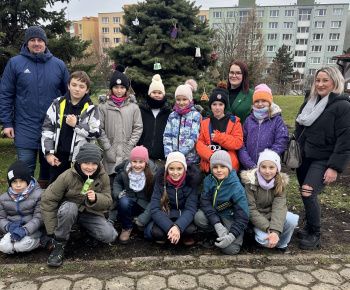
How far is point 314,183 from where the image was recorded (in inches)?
141

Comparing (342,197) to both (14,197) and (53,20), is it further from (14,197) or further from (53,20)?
(53,20)

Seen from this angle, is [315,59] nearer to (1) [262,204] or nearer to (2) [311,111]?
(2) [311,111]

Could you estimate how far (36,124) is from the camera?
4102 millimetres

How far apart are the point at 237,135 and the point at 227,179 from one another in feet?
2.11

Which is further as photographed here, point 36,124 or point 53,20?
point 53,20

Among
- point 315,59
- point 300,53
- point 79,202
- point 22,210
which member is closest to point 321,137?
point 79,202

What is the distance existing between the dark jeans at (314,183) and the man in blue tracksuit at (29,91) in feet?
11.6

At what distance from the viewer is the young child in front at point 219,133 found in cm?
393

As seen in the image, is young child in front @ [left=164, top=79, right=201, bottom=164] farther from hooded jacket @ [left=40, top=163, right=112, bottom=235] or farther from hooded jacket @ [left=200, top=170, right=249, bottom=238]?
hooded jacket @ [left=40, top=163, right=112, bottom=235]

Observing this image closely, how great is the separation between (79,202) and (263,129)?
2.50 meters

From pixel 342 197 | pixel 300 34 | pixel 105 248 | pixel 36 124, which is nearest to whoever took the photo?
pixel 105 248

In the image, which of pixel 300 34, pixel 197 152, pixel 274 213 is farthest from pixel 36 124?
pixel 300 34

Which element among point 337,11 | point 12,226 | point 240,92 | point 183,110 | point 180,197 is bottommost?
point 12,226

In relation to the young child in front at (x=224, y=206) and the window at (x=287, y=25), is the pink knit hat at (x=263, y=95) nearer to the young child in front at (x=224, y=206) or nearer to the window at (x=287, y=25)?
the young child in front at (x=224, y=206)
